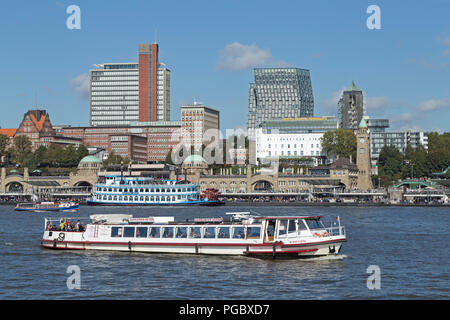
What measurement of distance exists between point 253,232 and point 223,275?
28.2ft

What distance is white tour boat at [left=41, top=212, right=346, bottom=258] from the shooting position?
181 ft

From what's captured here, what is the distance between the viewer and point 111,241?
60562 millimetres

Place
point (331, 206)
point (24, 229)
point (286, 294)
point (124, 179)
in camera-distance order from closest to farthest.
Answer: point (286, 294) < point (24, 229) < point (331, 206) < point (124, 179)

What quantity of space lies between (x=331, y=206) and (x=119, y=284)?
120 m

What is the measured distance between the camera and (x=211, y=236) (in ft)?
191

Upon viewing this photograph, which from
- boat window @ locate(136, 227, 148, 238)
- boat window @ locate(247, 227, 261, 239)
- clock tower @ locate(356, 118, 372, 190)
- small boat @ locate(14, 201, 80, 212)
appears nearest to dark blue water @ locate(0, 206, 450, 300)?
boat window @ locate(136, 227, 148, 238)

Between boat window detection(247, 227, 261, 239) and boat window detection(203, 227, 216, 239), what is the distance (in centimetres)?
318

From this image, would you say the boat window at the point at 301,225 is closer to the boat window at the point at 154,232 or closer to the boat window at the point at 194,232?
the boat window at the point at 194,232

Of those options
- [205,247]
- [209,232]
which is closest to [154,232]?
[209,232]

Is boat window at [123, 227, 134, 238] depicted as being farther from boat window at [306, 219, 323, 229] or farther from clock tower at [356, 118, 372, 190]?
clock tower at [356, 118, 372, 190]

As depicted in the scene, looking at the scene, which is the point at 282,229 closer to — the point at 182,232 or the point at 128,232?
the point at 182,232

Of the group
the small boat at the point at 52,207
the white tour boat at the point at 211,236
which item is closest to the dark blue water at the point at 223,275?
the white tour boat at the point at 211,236
